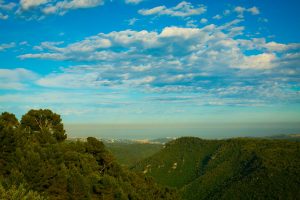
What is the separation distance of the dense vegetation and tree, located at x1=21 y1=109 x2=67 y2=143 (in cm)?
20

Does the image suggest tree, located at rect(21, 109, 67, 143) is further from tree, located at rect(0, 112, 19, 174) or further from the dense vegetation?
tree, located at rect(0, 112, 19, 174)

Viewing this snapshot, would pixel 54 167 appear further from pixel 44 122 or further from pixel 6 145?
pixel 44 122

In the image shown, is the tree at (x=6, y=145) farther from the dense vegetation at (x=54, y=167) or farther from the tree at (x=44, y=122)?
the tree at (x=44, y=122)

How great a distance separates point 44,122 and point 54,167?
26.3 meters

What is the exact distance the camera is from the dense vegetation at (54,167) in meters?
47.7

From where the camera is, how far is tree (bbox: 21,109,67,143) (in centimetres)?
7406

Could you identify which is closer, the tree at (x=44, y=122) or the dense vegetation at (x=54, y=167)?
the dense vegetation at (x=54, y=167)

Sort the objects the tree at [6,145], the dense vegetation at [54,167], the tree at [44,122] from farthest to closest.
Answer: the tree at [44,122], the tree at [6,145], the dense vegetation at [54,167]

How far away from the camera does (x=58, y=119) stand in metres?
77.8

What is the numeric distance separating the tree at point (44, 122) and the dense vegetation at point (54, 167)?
202 millimetres

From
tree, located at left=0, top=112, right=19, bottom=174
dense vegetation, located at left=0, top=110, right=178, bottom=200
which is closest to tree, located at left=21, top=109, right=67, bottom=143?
dense vegetation, located at left=0, top=110, right=178, bottom=200

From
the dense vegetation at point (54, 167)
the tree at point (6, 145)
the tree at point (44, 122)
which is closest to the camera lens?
the dense vegetation at point (54, 167)

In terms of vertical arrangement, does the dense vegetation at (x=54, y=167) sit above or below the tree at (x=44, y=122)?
below

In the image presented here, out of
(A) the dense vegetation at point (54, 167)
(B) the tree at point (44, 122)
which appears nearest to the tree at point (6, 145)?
(A) the dense vegetation at point (54, 167)
